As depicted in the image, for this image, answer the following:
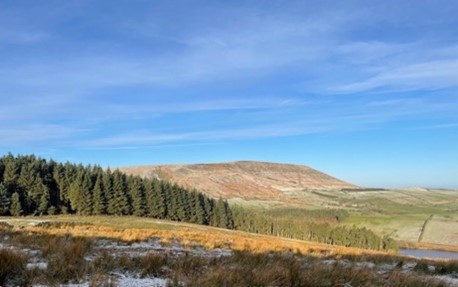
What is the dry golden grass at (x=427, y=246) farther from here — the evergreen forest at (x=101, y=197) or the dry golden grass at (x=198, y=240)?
the dry golden grass at (x=198, y=240)

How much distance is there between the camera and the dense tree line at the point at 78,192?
7512cm

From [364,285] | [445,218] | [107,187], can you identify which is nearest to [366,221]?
[445,218]

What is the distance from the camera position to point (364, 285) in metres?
7.55

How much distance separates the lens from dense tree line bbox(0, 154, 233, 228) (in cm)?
7512

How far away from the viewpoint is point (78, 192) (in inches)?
3110

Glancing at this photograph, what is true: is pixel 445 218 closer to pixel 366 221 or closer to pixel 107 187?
pixel 366 221

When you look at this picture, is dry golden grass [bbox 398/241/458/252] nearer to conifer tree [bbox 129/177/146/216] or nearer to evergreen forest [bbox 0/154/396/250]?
evergreen forest [bbox 0/154/396/250]

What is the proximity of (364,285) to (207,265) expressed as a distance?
294 cm

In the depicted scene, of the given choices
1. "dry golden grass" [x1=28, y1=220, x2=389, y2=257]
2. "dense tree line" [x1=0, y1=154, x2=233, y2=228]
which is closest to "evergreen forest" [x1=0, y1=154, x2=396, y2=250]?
"dense tree line" [x1=0, y1=154, x2=233, y2=228]

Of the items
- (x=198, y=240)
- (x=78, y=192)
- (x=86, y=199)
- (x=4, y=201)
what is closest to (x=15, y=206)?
(x=4, y=201)

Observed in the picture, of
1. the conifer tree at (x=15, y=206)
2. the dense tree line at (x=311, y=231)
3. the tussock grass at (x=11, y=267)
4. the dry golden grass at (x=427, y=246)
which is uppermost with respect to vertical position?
the tussock grass at (x=11, y=267)

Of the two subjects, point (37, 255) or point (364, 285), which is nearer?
point (364, 285)

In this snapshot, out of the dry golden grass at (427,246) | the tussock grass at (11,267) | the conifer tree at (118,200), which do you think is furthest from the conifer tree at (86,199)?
the dry golden grass at (427,246)

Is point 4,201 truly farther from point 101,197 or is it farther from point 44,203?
point 101,197
